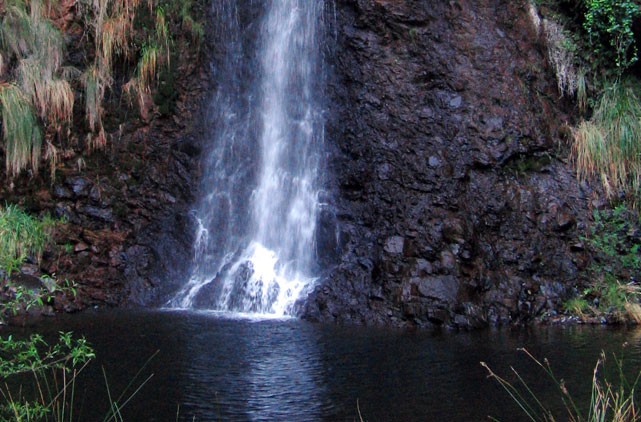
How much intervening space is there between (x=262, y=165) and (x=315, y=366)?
5.43 metres

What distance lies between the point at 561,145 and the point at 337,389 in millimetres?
6513

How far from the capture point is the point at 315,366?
6484 millimetres

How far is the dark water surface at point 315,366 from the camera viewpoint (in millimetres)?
5211

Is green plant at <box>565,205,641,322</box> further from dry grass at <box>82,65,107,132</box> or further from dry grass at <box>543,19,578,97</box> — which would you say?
dry grass at <box>82,65,107,132</box>

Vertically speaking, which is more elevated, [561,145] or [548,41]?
[548,41]

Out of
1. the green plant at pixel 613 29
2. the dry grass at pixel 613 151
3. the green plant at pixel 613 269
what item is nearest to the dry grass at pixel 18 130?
the green plant at pixel 613 269

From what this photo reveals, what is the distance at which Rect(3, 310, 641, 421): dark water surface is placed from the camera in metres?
5.21

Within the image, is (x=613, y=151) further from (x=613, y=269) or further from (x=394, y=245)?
(x=394, y=245)

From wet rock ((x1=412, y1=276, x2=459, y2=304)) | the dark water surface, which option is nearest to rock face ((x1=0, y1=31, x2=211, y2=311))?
the dark water surface

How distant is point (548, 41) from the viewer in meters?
11.2

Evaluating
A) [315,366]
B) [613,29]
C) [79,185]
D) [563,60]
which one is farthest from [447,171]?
[79,185]

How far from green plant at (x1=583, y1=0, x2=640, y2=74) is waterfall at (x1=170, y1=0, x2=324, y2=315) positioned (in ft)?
14.7

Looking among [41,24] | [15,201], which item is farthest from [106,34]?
[15,201]

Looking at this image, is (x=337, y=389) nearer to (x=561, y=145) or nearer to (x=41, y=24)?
(x=561, y=145)
